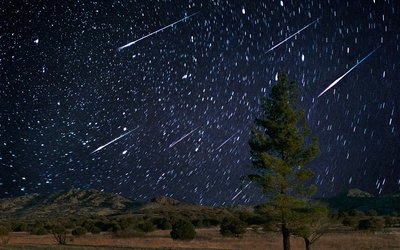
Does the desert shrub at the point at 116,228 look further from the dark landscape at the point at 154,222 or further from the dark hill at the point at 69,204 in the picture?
the dark hill at the point at 69,204

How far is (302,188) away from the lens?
2864 cm

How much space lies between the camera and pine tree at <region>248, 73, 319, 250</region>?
28219 millimetres

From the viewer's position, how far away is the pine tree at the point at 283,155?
28219 mm

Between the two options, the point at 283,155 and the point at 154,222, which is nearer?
the point at 283,155

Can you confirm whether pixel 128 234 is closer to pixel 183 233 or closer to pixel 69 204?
pixel 183 233

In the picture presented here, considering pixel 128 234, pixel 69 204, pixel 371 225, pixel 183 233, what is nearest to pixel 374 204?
pixel 371 225

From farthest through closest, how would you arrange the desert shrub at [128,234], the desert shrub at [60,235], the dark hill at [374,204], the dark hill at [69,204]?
→ the dark hill at [69,204]
the dark hill at [374,204]
the desert shrub at [128,234]
the desert shrub at [60,235]

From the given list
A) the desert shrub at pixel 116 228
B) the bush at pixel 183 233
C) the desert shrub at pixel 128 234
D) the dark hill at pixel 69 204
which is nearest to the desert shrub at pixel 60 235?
the desert shrub at pixel 128 234

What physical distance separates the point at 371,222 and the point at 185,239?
21.9 metres

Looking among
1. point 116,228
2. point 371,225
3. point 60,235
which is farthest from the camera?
point 116,228

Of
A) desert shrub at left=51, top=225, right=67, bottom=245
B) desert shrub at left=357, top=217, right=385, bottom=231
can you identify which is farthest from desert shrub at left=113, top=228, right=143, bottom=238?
desert shrub at left=357, top=217, right=385, bottom=231

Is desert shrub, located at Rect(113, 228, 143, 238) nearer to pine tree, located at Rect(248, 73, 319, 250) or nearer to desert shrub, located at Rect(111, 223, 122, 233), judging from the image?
desert shrub, located at Rect(111, 223, 122, 233)

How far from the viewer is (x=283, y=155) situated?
29125 millimetres

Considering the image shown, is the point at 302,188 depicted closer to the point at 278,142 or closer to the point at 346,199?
the point at 278,142
